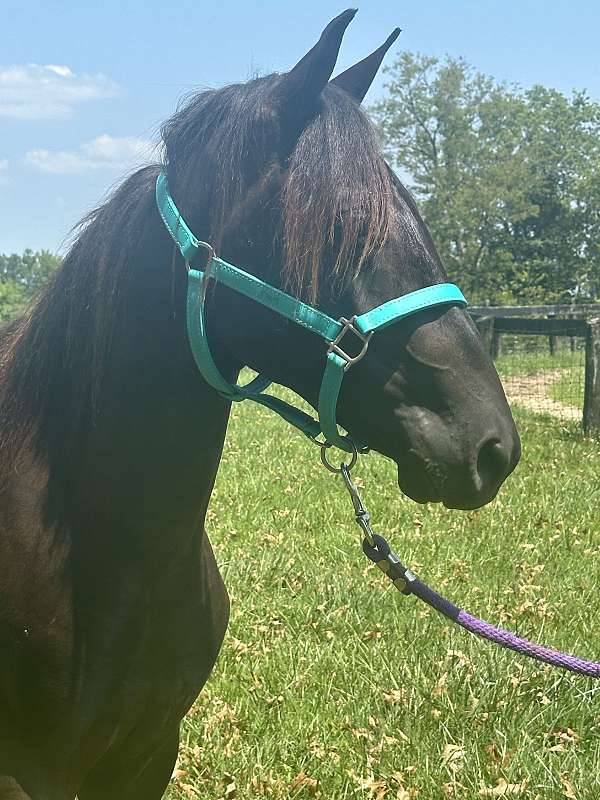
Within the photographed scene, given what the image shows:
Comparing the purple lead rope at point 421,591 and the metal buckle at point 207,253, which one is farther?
the purple lead rope at point 421,591

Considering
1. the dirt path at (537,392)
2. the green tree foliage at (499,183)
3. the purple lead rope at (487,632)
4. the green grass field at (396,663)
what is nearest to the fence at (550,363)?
the dirt path at (537,392)

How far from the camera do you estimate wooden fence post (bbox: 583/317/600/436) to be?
29.5 feet

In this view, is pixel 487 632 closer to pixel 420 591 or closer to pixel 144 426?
pixel 420 591

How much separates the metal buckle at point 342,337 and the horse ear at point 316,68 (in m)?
0.50

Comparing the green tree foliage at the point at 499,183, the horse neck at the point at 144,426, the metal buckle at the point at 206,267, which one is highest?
the green tree foliage at the point at 499,183

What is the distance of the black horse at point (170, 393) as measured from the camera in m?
1.65

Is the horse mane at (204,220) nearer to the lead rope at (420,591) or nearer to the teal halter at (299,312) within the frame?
the teal halter at (299,312)

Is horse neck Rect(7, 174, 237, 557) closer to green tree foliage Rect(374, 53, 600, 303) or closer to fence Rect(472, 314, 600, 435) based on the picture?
fence Rect(472, 314, 600, 435)

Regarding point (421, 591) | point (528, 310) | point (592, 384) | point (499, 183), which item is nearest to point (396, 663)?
point (421, 591)

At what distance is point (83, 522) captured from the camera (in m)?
1.85

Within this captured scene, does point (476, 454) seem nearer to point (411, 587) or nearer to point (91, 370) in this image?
point (411, 587)

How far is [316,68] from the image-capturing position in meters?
1.66

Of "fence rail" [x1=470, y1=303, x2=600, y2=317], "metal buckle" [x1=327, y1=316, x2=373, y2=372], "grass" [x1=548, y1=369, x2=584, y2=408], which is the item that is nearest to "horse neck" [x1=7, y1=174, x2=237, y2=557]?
"metal buckle" [x1=327, y1=316, x2=373, y2=372]

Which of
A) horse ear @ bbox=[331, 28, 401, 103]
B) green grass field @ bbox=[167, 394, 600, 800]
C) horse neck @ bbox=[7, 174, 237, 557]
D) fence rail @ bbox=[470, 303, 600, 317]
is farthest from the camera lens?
fence rail @ bbox=[470, 303, 600, 317]
